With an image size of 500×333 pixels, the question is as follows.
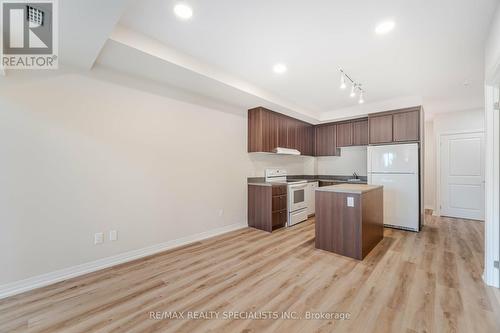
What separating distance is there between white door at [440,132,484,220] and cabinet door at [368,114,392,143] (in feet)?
7.09

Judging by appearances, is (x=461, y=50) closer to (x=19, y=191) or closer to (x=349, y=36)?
(x=349, y=36)

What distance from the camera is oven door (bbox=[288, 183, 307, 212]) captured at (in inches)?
182

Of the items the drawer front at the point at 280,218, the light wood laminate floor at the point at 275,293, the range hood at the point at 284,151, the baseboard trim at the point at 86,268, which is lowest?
the light wood laminate floor at the point at 275,293

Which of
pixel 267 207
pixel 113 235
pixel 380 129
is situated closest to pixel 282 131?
pixel 267 207

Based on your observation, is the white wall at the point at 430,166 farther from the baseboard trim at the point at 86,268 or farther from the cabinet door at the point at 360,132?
the baseboard trim at the point at 86,268

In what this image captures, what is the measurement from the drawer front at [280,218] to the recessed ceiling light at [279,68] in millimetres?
2604

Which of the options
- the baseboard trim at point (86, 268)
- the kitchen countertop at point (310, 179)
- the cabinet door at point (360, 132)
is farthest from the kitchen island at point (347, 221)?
the cabinet door at point (360, 132)

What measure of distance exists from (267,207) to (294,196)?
32.3 inches

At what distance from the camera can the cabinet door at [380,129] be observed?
4.55 metres

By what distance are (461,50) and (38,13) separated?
4.52m

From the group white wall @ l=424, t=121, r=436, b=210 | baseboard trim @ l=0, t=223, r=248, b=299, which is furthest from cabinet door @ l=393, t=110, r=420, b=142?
baseboard trim @ l=0, t=223, r=248, b=299

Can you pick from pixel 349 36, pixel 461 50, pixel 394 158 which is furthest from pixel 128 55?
pixel 394 158

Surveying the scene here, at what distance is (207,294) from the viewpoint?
2176mm

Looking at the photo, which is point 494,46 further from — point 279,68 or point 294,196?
point 294,196
